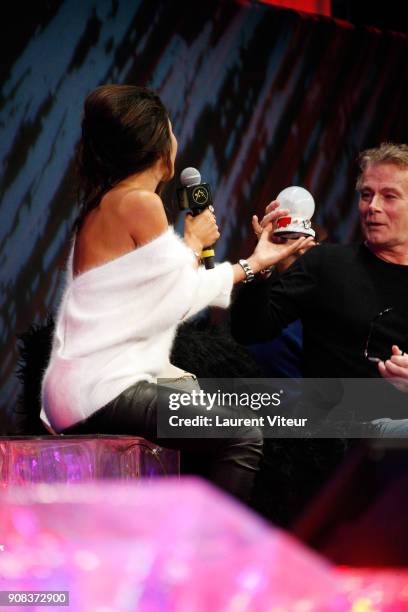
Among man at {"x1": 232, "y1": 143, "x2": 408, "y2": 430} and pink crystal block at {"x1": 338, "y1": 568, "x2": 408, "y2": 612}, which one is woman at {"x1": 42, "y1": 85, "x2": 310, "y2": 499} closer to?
man at {"x1": 232, "y1": 143, "x2": 408, "y2": 430}

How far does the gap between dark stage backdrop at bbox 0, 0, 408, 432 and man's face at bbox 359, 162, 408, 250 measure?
821mm

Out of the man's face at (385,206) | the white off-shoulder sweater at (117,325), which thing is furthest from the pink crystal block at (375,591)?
the man's face at (385,206)

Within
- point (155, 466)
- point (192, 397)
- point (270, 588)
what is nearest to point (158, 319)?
point (192, 397)

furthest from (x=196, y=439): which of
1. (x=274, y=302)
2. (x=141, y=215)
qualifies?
(x=274, y=302)

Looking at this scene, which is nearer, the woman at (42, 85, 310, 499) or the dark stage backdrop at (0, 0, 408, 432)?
the woman at (42, 85, 310, 499)

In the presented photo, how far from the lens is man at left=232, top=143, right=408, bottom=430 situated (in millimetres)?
2443

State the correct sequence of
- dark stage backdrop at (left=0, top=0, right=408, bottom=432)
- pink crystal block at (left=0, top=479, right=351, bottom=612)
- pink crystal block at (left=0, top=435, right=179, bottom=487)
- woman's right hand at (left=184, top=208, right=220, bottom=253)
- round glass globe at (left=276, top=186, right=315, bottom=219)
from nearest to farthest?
pink crystal block at (left=0, top=479, right=351, bottom=612) → pink crystal block at (left=0, top=435, right=179, bottom=487) → woman's right hand at (left=184, top=208, right=220, bottom=253) → round glass globe at (left=276, top=186, right=315, bottom=219) → dark stage backdrop at (left=0, top=0, right=408, bottom=432)

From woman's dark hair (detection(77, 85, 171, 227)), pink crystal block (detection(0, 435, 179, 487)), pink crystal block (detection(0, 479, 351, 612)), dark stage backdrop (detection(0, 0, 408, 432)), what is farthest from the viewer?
dark stage backdrop (detection(0, 0, 408, 432))

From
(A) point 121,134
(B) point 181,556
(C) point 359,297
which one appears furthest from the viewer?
(C) point 359,297

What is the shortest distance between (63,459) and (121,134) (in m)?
0.72

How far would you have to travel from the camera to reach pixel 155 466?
188 cm

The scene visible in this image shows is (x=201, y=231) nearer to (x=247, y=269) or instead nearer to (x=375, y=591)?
(x=247, y=269)

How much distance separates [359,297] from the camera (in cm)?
248

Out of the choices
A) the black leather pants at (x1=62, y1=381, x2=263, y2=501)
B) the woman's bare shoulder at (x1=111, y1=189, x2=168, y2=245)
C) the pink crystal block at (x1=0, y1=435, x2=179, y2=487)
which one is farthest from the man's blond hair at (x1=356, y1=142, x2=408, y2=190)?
the pink crystal block at (x1=0, y1=435, x2=179, y2=487)
